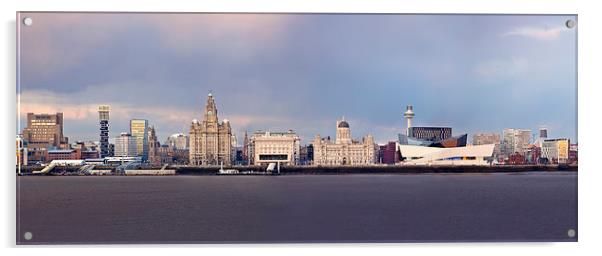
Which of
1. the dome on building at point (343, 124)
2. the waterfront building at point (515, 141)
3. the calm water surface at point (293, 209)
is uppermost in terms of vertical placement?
the dome on building at point (343, 124)

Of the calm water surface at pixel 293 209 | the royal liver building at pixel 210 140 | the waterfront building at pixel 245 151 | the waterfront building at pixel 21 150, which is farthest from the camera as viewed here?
the waterfront building at pixel 245 151

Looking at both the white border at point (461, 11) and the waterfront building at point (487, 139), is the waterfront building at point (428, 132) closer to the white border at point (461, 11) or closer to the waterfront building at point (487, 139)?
the waterfront building at point (487, 139)

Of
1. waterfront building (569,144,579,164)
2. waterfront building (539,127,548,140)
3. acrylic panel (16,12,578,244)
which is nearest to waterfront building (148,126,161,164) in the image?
acrylic panel (16,12,578,244)

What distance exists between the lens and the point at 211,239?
523 cm

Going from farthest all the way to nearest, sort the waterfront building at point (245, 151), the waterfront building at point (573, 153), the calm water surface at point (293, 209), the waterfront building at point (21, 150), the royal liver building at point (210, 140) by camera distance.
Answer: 1. the waterfront building at point (245, 151)
2. the royal liver building at point (210, 140)
3. the waterfront building at point (573, 153)
4. the calm water surface at point (293, 209)
5. the waterfront building at point (21, 150)

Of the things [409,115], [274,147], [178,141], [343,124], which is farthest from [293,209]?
[409,115]

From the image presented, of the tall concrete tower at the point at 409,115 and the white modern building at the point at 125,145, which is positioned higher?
the tall concrete tower at the point at 409,115

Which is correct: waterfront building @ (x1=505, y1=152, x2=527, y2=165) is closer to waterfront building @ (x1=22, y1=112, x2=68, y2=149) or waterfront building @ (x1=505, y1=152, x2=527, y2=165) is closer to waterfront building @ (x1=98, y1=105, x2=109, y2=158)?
waterfront building @ (x1=98, y1=105, x2=109, y2=158)

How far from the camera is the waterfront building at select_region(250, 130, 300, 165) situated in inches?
219

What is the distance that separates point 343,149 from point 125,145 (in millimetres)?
1721

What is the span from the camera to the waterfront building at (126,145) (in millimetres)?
5500

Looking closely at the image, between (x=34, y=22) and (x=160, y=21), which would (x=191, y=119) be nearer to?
(x=160, y=21)

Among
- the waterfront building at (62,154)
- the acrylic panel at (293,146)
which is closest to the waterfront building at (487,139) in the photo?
the acrylic panel at (293,146)

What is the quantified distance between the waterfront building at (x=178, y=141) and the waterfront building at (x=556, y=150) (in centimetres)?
283
